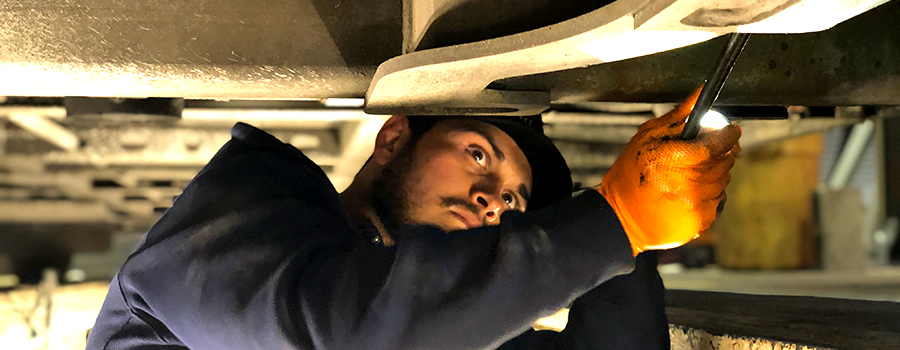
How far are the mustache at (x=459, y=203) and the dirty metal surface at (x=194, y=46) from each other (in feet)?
1.23

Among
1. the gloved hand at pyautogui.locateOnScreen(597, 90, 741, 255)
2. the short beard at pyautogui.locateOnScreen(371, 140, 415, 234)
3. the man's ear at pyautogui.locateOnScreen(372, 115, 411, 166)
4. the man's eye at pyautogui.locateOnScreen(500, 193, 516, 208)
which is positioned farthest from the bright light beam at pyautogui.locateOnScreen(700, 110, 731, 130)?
the man's ear at pyautogui.locateOnScreen(372, 115, 411, 166)

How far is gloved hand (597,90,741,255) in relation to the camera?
1.15 meters

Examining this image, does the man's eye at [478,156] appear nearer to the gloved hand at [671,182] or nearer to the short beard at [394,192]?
the short beard at [394,192]

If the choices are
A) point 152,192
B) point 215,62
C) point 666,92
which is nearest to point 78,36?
point 215,62

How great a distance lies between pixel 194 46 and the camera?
1.24 meters

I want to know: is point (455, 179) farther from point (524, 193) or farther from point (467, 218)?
point (524, 193)

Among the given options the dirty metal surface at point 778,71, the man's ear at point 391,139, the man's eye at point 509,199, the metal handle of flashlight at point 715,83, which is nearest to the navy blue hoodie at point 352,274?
the metal handle of flashlight at point 715,83

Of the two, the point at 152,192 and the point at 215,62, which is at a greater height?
the point at 215,62

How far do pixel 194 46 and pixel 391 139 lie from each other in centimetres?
69

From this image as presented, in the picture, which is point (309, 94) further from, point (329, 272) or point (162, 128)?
point (162, 128)

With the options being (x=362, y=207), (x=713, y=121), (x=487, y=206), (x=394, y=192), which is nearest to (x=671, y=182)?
(x=713, y=121)

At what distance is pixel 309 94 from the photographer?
1319mm

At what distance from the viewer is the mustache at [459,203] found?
5.04 feet

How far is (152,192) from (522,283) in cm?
313
